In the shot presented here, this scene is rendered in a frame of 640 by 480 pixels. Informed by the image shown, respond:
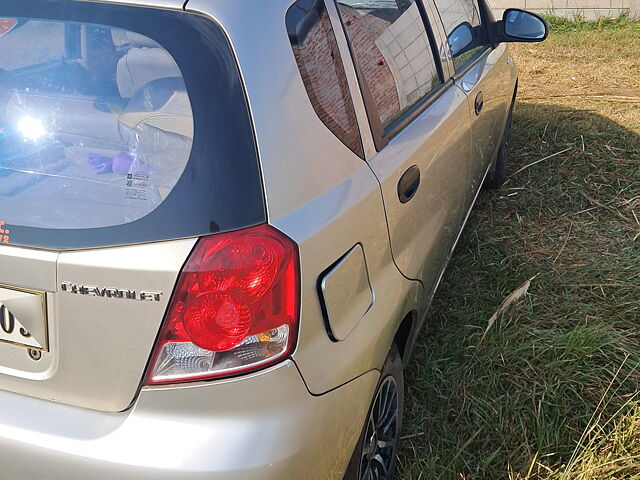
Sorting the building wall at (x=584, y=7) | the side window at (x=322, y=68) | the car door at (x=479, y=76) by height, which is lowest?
the building wall at (x=584, y=7)

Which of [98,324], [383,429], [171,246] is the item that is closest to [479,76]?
[383,429]

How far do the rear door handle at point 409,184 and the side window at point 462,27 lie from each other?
1.00m

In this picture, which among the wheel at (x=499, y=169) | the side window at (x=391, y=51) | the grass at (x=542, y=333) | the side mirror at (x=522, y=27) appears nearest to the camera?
the side window at (x=391, y=51)

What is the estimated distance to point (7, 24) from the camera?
1.50m

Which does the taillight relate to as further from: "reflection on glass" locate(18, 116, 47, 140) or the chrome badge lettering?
"reflection on glass" locate(18, 116, 47, 140)

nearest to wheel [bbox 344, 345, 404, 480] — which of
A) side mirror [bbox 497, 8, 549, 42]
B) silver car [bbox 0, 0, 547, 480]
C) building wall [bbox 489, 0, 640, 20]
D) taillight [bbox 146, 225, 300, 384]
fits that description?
silver car [bbox 0, 0, 547, 480]

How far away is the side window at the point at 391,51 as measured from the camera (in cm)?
197

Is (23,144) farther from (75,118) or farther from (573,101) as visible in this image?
(573,101)

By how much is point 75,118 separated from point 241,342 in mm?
617

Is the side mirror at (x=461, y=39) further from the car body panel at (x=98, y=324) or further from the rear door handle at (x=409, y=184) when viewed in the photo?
the car body panel at (x=98, y=324)

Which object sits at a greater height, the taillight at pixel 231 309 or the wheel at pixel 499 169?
the taillight at pixel 231 309

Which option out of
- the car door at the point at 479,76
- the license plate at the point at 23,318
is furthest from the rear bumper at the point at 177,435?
the car door at the point at 479,76

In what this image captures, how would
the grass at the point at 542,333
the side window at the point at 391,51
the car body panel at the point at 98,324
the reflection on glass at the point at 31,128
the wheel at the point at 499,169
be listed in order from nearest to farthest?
1. the car body panel at the point at 98,324
2. the reflection on glass at the point at 31,128
3. the side window at the point at 391,51
4. the grass at the point at 542,333
5. the wheel at the point at 499,169

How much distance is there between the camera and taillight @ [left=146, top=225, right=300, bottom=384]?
1332 millimetres
